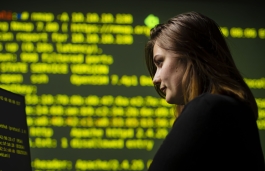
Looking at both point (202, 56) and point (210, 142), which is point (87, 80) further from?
point (210, 142)

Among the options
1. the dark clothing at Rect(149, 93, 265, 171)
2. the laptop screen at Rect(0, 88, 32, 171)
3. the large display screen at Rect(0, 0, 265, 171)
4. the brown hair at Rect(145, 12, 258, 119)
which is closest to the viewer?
the dark clothing at Rect(149, 93, 265, 171)

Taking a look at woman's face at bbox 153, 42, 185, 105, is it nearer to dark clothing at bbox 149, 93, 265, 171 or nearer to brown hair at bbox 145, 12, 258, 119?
brown hair at bbox 145, 12, 258, 119

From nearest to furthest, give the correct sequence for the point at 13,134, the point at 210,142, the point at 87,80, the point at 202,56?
1. the point at 210,142
2. the point at 202,56
3. the point at 13,134
4. the point at 87,80

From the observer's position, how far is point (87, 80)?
9.21ft

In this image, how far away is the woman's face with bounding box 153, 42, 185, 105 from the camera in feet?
4.08

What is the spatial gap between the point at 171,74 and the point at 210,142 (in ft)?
0.82

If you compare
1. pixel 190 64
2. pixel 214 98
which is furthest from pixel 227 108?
pixel 190 64

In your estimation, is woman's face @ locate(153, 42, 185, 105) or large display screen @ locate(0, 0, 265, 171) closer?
woman's face @ locate(153, 42, 185, 105)

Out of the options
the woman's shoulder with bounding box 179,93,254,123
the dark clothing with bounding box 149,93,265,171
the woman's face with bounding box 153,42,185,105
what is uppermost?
the woman's face with bounding box 153,42,185,105

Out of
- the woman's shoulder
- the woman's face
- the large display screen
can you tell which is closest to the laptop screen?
the woman's face

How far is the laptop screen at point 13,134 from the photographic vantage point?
148 cm

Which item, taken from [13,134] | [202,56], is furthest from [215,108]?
[13,134]

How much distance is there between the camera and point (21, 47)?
9.22 feet

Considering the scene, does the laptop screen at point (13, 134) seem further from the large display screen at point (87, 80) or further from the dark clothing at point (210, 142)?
the large display screen at point (87, 80)
